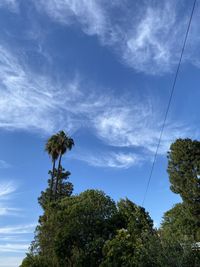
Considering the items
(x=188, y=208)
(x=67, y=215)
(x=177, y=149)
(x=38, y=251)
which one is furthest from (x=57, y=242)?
(x=177, y=149)

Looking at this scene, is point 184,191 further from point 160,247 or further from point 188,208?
point 160,247

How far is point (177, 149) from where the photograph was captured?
52344 millimetres

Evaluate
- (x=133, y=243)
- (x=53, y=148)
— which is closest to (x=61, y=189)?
(x=53, y=148)

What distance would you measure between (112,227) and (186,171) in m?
12.6

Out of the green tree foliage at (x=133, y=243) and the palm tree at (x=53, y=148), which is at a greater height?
the palm tree at (x=53, y=148)

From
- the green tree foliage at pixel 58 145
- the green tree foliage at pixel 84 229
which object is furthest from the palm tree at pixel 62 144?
the green tree foliage at pixel 84 229

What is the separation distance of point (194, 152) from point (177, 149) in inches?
87.5

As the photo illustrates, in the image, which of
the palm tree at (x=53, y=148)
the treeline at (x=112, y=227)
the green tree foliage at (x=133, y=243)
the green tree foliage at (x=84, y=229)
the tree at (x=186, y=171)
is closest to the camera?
the green tree foliage at (x=133, y=243)

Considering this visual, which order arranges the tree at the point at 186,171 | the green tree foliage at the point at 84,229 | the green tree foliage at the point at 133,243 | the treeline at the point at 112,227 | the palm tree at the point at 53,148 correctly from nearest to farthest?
the green tree foliage at the point at 133,243
the treeline at the point at 112,227
the green tree foliage at the point at 84,229
the tree at the point at 186,171
the palm tree at the point at 53,148

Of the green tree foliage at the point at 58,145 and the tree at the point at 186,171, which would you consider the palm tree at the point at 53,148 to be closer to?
the green tree foliage at the point at 58,145

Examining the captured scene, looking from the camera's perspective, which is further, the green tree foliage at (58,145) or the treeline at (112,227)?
the green tree foliage at (58,145)

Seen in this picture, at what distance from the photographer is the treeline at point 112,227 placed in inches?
1372

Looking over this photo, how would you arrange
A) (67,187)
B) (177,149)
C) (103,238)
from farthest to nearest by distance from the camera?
1. (67,187)
2. (177,149)
3. (103,238)

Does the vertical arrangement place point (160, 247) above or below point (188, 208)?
below
